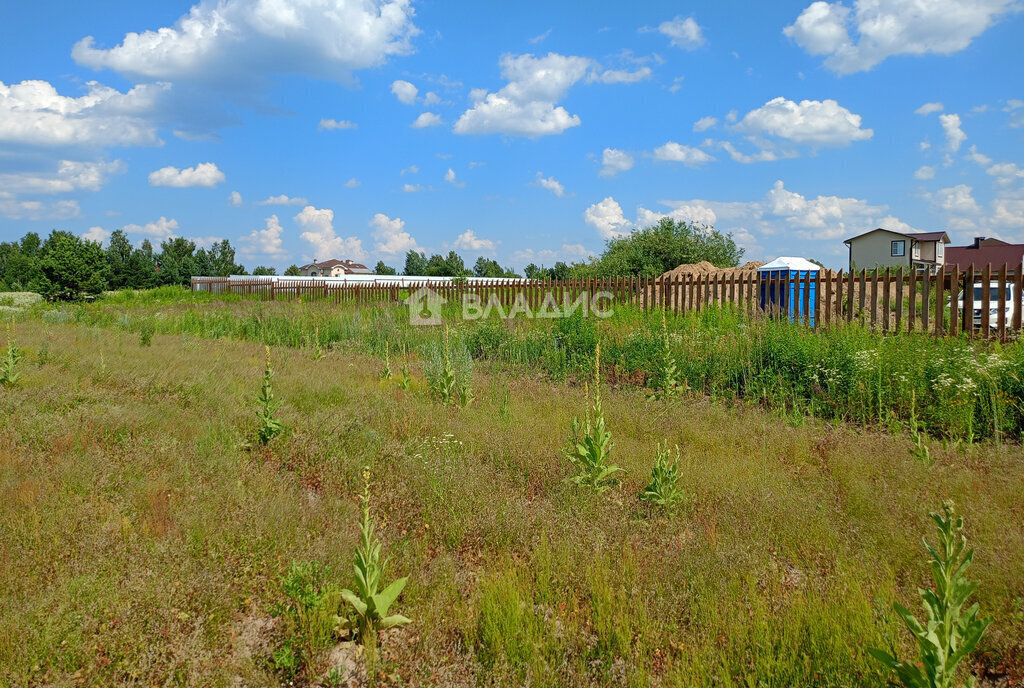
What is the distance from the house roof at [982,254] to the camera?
60.0 meters

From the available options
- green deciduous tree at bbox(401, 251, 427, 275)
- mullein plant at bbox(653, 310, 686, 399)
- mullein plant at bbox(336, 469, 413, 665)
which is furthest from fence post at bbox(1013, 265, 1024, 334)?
green deciduous tree at bbox(401, 251, 427, 275)

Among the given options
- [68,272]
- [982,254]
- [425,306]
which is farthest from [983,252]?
[68,272]

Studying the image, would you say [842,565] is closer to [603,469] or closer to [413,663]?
[603,469]

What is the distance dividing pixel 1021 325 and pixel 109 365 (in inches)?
524

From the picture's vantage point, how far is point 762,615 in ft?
9.25

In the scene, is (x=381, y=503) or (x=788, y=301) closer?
(x=381, y=503)

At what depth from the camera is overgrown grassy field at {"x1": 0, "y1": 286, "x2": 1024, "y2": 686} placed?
8.82 feet

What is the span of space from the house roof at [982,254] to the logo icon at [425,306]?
59.7m

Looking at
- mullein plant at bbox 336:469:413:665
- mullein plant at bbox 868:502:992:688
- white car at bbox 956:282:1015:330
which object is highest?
white car at bbox 956:282:1015:330

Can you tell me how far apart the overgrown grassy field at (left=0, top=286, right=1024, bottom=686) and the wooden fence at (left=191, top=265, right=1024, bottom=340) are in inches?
112

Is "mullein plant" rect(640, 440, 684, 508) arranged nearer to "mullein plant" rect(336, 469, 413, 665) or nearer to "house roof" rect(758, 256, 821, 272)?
"mullein plant" rect(336, 469, 413, 665)

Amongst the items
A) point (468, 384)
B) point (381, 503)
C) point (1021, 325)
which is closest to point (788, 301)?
point (1021, 325)

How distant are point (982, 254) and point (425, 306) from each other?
6804cm

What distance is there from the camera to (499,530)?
3773mm
